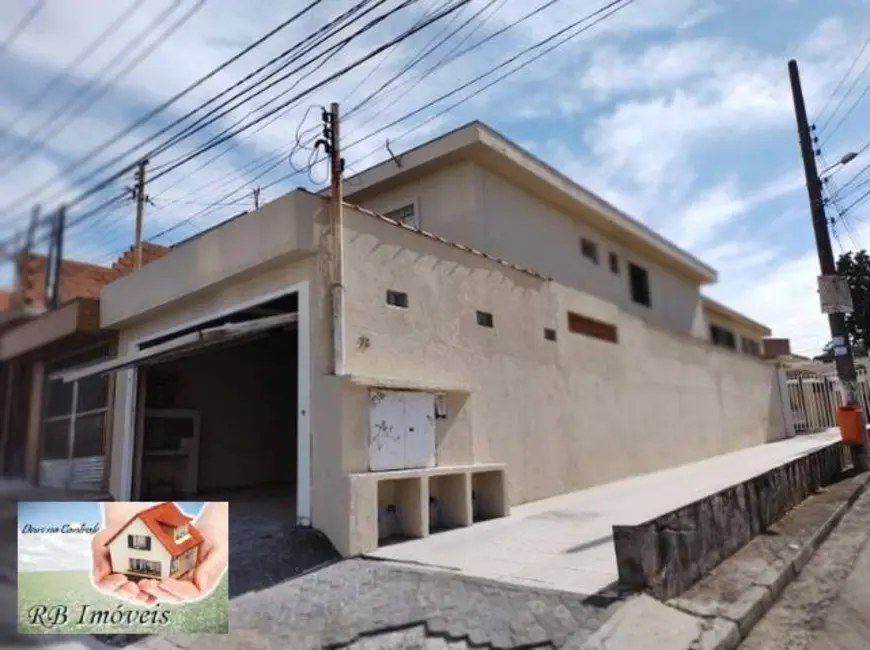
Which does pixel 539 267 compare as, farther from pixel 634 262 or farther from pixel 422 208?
pixel 634 262

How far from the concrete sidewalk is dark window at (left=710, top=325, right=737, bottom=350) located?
13036 millimetres

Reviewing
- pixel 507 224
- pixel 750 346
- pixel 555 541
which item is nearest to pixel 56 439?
pixel 507 224

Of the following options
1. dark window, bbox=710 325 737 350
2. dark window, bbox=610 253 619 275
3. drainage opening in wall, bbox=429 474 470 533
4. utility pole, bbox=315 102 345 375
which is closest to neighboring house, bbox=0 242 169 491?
utility pole, bbox=315 102 345 375

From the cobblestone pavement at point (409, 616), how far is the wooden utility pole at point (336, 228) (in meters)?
2.46

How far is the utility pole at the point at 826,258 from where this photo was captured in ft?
35.6

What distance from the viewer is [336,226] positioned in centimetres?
673

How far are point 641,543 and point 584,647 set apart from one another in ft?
3.13

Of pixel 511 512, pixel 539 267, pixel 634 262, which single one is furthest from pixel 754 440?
pixel 511 512

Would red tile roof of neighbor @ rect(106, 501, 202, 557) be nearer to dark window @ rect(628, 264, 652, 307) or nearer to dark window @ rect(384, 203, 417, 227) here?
dark window @ rect(384, 203, 417, 227)

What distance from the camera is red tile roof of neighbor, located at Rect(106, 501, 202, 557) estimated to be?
122 inches

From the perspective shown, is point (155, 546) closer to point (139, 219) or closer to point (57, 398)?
point (57, 398)

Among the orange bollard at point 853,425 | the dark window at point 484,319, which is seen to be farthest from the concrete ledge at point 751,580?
the dark window at point 484,319

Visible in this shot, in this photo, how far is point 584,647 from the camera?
3.38m

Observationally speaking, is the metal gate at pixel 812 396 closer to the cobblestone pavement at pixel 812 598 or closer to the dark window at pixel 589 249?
the dark window at pixel 589 249
